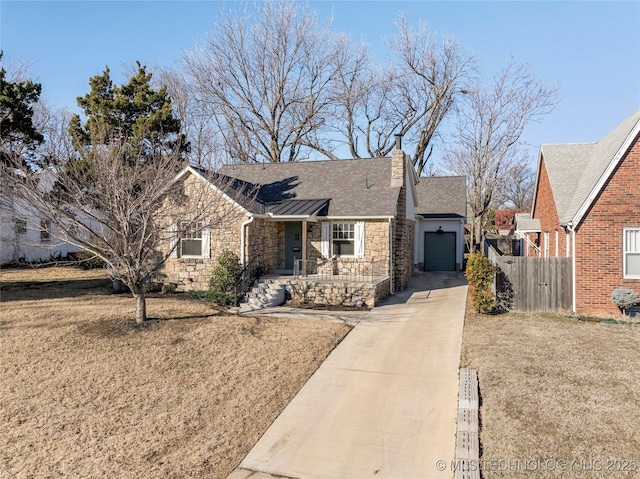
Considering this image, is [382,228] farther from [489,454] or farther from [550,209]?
[489,454]

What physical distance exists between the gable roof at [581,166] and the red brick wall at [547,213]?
0.42 m

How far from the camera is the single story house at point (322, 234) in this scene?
1335 centimetres

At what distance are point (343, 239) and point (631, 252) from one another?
8.48 meters

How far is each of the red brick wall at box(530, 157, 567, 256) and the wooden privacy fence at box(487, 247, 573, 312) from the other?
146 centimetres

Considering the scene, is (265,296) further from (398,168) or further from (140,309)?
(398,168)

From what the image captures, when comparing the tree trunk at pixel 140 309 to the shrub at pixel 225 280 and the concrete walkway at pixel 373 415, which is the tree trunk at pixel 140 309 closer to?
the shrub at pixel 225 280

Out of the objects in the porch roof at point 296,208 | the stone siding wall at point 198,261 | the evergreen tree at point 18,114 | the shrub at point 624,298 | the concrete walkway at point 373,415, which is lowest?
the concrete walkway at point 373,415

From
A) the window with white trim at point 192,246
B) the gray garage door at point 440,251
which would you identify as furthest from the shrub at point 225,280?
the gray garage door at point 440,251

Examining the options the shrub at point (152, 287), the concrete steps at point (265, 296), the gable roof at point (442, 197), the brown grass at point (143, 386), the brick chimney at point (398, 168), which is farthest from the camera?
the gable roof at point (442, 197)

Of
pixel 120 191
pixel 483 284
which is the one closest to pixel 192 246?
pixel 120 191

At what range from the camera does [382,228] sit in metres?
14.1

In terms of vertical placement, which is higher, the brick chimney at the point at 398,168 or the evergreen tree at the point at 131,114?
the evergreen tree at the point at 131,114

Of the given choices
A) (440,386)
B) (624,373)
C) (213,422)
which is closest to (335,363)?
(440,386)

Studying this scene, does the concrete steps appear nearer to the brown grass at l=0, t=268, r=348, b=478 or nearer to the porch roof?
the brown grass at l=0, t=268, r=348, b=478
